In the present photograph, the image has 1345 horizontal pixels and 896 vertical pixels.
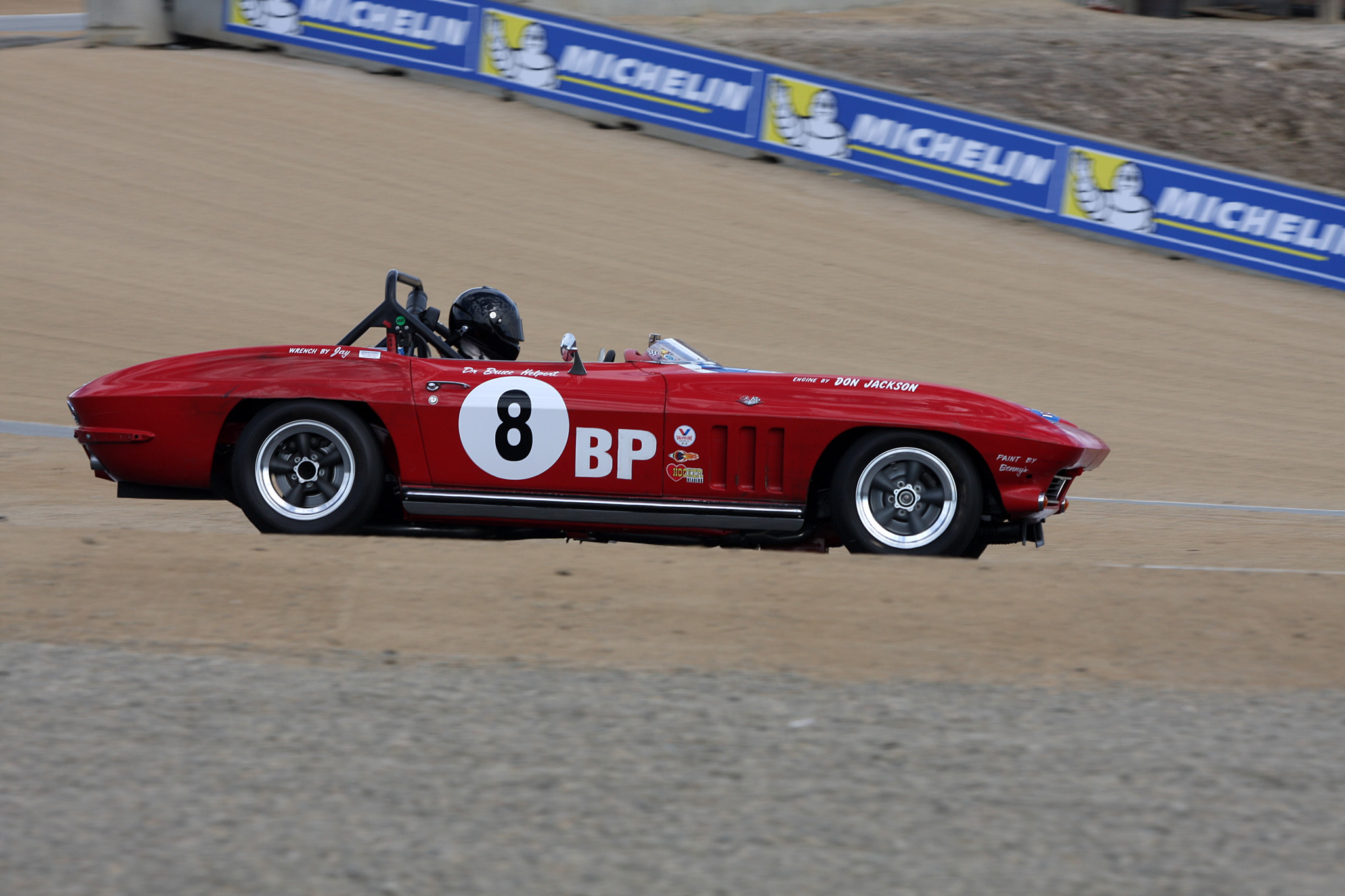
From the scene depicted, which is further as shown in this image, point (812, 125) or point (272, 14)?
point (272, 14)

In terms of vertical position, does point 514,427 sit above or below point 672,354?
below

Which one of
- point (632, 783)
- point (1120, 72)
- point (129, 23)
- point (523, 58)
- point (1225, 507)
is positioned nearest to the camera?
point (632, 783)

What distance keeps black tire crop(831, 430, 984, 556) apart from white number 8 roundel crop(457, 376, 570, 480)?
4.04 feet

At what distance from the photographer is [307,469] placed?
6.41 meters

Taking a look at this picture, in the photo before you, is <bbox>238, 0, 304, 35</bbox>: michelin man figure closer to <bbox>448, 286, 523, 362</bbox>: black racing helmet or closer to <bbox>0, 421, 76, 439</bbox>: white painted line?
<bbox>0, 421, 76, 439</bbox>: white painted line

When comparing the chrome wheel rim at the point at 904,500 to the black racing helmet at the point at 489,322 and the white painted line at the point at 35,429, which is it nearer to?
the black racing helmet at the point at 489,322

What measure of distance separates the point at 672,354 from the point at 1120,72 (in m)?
19.1

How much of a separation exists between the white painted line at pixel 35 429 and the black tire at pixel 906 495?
612 cm

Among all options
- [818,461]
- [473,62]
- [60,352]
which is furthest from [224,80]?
[818,461]

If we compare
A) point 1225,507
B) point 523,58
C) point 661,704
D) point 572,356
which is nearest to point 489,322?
point 572,356

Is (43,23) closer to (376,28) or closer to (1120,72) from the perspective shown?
(376,28)

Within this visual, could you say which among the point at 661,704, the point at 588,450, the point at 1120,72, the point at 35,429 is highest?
the point at 1120,72

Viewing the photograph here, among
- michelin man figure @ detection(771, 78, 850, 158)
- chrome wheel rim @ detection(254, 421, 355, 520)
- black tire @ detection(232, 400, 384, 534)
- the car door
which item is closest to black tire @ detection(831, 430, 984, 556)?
the car door

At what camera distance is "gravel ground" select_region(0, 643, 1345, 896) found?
318 centimetres
